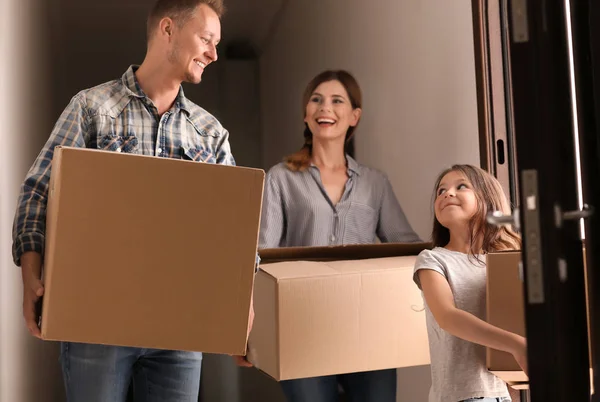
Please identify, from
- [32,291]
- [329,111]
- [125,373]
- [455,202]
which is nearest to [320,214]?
[329,111]

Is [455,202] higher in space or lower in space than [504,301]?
higher

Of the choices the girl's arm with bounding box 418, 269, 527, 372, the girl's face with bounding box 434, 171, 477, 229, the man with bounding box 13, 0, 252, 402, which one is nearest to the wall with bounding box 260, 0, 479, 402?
the girl's face with bounding box 434, 171, 477, 229

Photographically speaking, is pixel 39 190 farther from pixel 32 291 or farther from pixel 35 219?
pixel 32 291

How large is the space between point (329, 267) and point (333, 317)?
116 millimetres

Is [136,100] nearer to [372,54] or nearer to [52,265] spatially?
[52,265]

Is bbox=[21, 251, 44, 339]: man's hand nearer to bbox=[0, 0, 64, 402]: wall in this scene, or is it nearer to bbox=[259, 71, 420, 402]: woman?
bbox=[0, 0, 64, 402]: wall

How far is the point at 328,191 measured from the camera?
2398 mm

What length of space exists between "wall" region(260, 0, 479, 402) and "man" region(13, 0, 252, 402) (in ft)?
3.48

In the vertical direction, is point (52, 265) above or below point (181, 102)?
below

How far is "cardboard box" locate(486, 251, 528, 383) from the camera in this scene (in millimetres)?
1558

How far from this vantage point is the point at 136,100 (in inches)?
63.6

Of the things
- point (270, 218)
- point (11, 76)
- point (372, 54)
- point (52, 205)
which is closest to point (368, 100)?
point (372, 54)

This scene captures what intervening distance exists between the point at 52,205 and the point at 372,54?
6.24 feet

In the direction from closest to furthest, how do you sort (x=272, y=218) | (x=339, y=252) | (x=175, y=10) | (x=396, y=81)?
(x=175, y=10)
(x=339, y=252)
(x=272, y=218)
(x=396, y=81)
